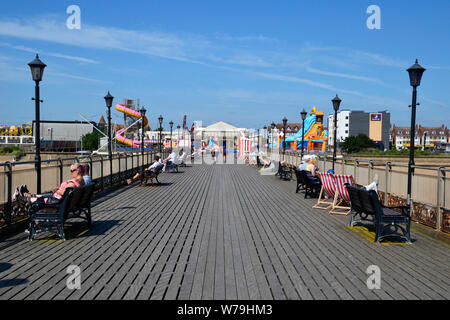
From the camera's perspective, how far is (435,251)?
6504 millimetres

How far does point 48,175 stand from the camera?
10.3m

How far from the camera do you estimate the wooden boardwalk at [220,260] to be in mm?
4570

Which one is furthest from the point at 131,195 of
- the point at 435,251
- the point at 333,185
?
the point at 435,251

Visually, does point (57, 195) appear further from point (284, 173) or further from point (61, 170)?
point (284, 173)

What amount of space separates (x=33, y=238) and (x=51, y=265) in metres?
1.76

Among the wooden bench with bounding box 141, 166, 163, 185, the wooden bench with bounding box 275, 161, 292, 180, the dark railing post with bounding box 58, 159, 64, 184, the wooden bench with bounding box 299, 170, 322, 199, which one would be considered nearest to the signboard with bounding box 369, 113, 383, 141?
the wooden bench with bounding box 275, 161, 292, 180

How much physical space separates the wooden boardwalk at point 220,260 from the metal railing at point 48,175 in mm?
778

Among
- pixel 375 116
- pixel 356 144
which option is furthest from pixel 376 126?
pixel 356 144

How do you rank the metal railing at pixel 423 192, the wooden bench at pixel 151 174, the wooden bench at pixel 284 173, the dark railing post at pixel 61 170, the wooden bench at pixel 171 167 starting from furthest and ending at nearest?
the wooden bench at pixel 171 167 < the wooden bench at pixel 284 173 < the wooden bench at pixel 151 174 < the dark railing post at pixel 61 170 < the metal railing at pixel 423 192

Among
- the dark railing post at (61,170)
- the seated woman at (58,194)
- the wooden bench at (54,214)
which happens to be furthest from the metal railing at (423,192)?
the dark railing post at (61,170)

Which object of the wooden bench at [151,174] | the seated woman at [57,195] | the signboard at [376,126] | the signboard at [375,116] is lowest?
the wooden bench at [151,174]

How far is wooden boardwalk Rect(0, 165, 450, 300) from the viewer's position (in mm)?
4570

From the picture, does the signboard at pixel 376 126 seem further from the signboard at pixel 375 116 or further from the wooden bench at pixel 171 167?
the wooden bench at pixel 171 167

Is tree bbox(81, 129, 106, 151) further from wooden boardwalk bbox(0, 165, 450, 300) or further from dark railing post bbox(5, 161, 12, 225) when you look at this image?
dark railing post bbox(5, 161, 12, 225)
